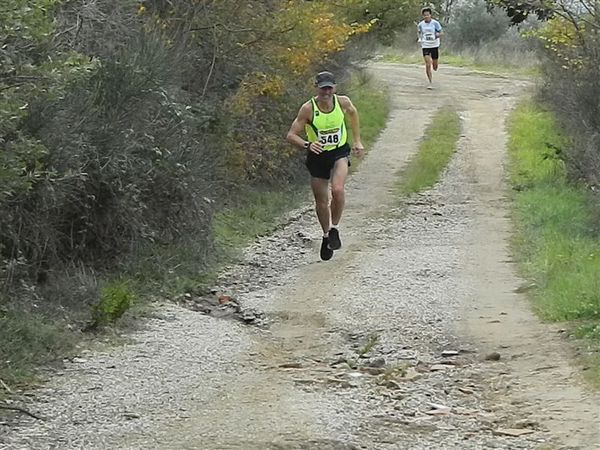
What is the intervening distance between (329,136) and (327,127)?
0.10m

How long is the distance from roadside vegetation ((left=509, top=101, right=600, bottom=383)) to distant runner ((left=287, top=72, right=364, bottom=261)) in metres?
2.02

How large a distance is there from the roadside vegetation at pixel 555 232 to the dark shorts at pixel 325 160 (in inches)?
84.9

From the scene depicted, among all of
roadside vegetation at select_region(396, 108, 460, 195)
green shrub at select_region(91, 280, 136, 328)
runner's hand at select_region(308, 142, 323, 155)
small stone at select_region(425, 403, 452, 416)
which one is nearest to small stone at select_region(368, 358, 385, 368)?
small stone at select_region(425, 403, 452, 416)

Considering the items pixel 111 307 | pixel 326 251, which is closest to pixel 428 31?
pixel 326 251

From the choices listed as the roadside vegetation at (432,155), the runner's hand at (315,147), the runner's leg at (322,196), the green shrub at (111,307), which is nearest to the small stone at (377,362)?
A: the green shrub at (111,307)

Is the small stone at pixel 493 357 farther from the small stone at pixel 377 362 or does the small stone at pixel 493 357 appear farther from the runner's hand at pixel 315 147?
the runner's hand at pixel 315 147

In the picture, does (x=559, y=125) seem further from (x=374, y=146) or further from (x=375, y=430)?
(x=375, y=430)

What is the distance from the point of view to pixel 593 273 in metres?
10.0

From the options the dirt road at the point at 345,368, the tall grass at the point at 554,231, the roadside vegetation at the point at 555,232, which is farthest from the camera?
the tall grass at the point at 554,231

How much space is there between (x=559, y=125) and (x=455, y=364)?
14.6m

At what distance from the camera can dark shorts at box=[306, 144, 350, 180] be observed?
38.0 feet

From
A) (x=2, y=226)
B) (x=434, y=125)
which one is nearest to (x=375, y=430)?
(x=2, y=226)

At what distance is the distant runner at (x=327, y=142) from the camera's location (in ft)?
37.2

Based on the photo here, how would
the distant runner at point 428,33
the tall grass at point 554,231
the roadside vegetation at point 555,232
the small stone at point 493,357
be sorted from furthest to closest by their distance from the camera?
the distant runner at point 428,33
the tall grass at point 554,231
the roadside vegetation at point 555,232
the small stone at point 493,357
